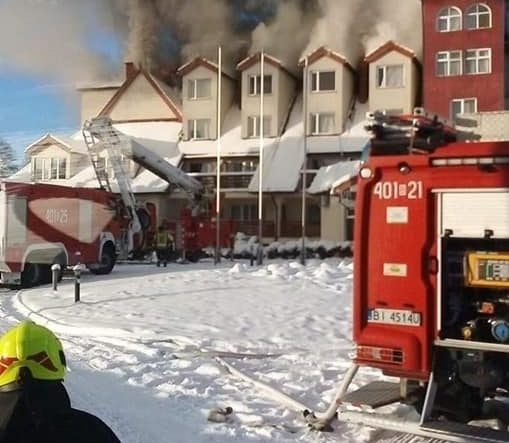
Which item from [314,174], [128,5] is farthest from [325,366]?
[128,5]

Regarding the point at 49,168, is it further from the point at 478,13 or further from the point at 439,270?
the point at 439,270

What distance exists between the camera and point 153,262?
29328mm

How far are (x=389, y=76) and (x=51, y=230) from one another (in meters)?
23.1

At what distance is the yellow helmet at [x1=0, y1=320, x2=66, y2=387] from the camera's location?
2.35 metres

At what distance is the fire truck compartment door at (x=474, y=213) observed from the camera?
5.61 metres

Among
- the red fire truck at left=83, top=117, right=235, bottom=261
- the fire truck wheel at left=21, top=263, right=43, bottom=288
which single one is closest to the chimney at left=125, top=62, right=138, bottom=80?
the red fire truck at left=83, top=117, right=235, bottom=261

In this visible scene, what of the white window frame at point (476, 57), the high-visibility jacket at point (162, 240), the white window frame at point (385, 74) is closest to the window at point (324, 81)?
the white window frame at point (385, 74)

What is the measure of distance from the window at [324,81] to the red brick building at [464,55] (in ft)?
16.0

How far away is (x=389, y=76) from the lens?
3981cm

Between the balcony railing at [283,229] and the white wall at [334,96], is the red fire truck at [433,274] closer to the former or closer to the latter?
the balcony railing at [283,229]

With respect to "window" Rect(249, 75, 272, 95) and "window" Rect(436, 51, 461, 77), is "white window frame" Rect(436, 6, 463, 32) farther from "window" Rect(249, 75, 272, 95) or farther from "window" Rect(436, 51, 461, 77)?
"window" Rect(249, 75, 272, 95)

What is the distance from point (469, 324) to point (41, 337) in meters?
4.04

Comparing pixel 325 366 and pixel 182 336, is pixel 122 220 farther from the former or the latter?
pixel 325 366

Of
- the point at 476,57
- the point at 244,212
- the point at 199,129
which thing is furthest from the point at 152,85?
the point at 476,57
